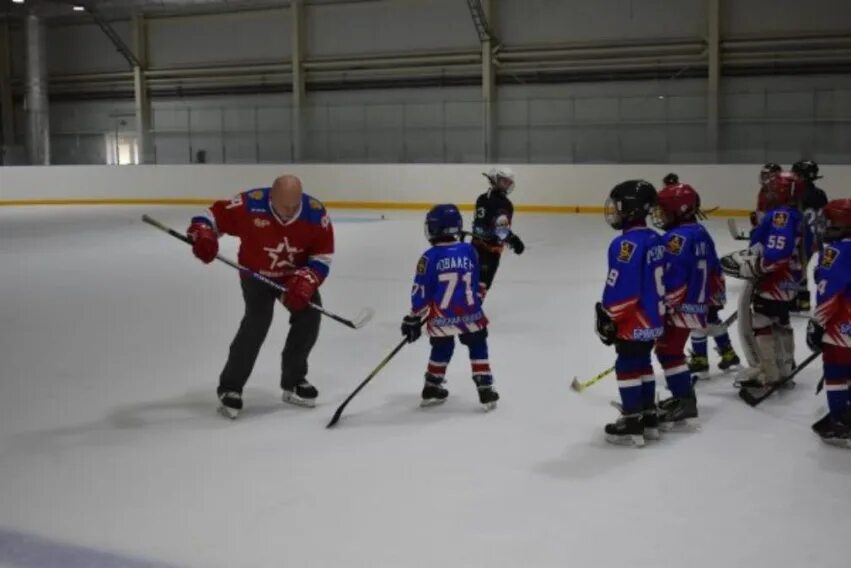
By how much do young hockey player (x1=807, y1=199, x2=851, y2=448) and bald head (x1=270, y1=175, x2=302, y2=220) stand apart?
2.11 metres

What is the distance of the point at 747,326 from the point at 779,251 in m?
0.48

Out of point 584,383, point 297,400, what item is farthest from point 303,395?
point 584,383

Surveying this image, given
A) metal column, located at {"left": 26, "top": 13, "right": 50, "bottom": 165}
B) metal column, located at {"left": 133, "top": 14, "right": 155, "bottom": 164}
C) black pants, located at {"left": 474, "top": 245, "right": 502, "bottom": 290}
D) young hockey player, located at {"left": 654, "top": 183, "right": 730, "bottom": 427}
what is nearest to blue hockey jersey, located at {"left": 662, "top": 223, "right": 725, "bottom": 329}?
young hockey player, located at {"left": 654, "top": 183, "right": 730, "bottom": 427}

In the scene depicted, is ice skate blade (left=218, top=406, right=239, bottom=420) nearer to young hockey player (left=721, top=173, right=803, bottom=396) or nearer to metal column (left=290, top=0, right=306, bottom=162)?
young hockey player (left=721, top=173, right=803, bottom=396)

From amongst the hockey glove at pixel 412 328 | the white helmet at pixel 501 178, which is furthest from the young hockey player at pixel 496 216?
the hockey glove at pixel 412 328

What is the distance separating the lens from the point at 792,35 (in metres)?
17.0

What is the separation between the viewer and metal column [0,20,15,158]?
921 inches

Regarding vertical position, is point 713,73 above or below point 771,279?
above

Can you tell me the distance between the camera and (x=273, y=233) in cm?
446

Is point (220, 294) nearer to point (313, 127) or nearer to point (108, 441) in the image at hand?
point (108, 441)

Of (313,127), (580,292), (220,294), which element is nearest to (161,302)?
(220,294)

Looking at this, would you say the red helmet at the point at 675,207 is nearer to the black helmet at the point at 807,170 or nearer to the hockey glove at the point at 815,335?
the hockey glove at the point at 815,335

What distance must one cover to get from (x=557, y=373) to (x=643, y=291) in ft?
5.00

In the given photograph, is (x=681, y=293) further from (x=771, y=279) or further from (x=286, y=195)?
(x=286, y=195)
